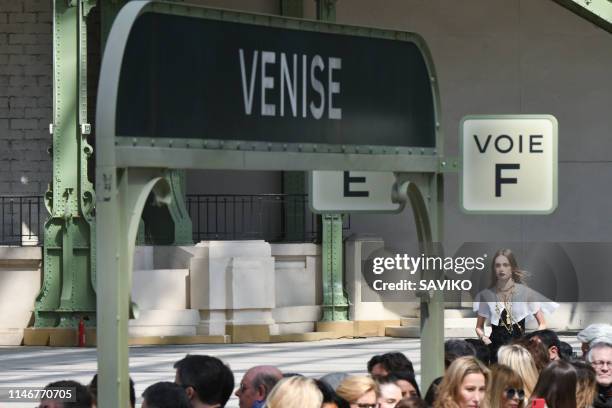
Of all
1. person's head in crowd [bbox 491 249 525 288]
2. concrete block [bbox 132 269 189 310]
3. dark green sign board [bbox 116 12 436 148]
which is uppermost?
dark green sign board [bbox 116 12 436 148]

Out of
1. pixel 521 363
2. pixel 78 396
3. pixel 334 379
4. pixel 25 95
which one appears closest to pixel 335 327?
pixel 25 95

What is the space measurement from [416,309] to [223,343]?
4229 millimetres

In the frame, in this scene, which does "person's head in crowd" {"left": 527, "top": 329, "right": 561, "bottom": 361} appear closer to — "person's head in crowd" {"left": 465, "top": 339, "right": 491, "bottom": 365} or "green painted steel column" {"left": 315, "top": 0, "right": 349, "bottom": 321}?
"person's head in crowd" {"left": 465, "top": 339, "right": 491, "bottom": 365}

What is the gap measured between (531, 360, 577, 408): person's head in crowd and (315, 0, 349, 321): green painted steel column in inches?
770

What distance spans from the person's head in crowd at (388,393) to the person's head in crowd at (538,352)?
218 cm

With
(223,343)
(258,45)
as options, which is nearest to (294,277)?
(223,343)

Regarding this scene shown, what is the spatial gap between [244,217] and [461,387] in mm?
21211

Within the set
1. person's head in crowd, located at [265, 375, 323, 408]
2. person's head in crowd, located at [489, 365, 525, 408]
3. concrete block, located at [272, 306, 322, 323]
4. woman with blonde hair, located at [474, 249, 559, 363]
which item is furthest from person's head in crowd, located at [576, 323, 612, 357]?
concrete block, located at [272, 306, 322, 323]

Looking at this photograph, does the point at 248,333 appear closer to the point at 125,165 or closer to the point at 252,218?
the point at 252,218

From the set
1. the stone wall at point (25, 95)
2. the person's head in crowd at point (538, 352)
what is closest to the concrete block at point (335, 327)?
the stone wall at point (25, 95)

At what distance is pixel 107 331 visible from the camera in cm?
693

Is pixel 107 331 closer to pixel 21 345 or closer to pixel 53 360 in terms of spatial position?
pixel 53 360

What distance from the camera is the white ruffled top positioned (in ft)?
45.3

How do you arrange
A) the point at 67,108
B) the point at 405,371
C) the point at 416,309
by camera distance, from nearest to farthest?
the point at 405,371 < the point at 67,108 < the point at 416,309
